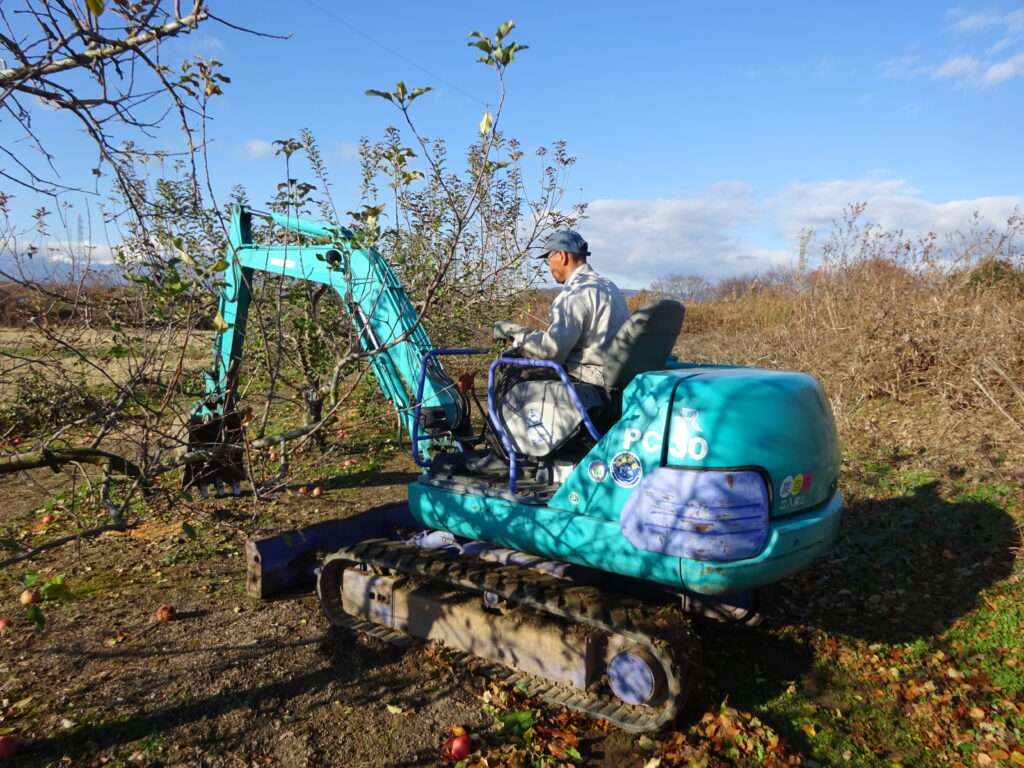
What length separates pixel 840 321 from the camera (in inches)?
403

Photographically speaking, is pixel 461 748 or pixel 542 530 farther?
pixel 542 530

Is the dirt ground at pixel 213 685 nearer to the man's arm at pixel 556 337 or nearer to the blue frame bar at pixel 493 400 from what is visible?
the blue frame bar at pixel 493 400

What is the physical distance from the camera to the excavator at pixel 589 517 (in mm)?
3387

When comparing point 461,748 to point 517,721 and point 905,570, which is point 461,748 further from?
point 905,570

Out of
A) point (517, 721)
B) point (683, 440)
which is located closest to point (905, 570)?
point (683, 440)

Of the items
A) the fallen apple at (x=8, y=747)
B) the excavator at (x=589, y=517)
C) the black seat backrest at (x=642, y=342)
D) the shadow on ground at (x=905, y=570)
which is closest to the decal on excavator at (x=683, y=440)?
the excavator at (x=589, y=517)

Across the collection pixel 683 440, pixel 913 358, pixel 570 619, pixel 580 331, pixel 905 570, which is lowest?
pixel 905 570

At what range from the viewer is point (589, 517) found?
3.72 meters

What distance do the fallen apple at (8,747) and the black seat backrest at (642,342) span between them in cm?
339

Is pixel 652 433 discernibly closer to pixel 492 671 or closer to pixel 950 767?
pixel 492 671

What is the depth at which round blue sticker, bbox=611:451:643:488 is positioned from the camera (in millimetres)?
3527

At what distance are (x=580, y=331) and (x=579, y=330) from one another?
3cm

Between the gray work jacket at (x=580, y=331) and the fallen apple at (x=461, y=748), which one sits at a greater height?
the gray work jacket at (x=580, y=331)

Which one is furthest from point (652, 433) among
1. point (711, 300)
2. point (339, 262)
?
point (711, 300)
